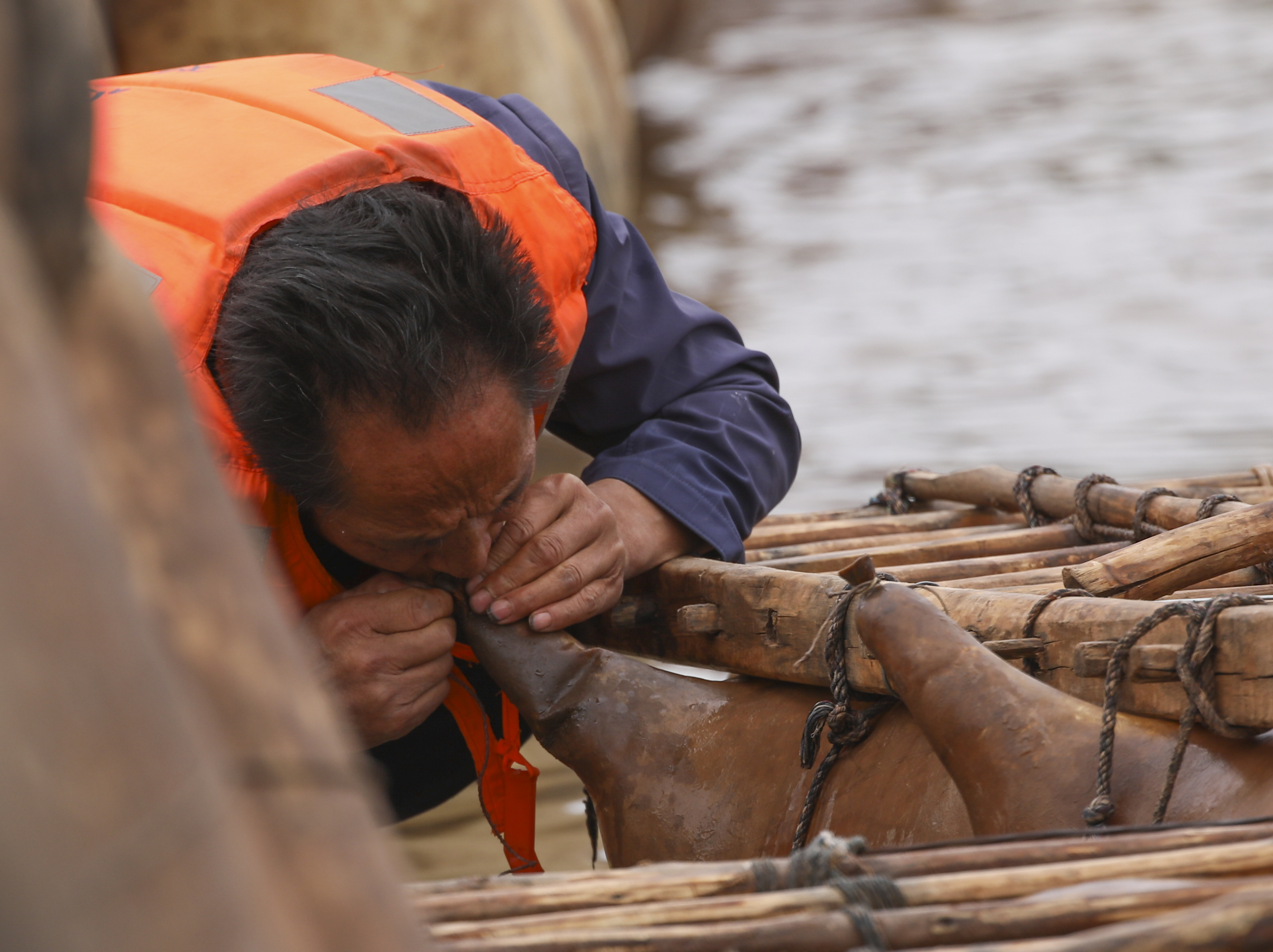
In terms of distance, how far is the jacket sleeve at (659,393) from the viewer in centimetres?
139

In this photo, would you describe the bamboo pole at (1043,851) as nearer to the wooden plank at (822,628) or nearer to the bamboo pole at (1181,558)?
the wooden plank at (822,628)

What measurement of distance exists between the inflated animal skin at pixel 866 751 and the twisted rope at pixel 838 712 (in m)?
0.01

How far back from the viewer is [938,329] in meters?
5.02

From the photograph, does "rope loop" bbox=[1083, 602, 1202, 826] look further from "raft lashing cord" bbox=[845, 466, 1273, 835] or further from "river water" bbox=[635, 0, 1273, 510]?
"river water" bbox=[635, 0, 1273, 510]

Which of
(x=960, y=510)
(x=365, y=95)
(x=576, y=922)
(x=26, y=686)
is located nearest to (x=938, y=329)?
(x=960, y=510)

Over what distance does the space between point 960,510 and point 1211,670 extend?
41.4 inches

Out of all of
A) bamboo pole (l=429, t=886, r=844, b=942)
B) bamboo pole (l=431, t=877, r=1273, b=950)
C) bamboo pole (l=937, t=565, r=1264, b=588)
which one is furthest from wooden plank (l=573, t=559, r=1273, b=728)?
bamboo pole (l=429, t=886, r=844, b=942)

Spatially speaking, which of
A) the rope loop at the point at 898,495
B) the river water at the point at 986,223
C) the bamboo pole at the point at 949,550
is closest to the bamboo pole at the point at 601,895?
the bamboo pole at the point at 949,550

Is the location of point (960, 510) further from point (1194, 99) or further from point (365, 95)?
point (1194, 99)

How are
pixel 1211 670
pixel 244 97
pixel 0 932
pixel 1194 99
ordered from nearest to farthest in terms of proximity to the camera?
pixel 0 932 < pixel 1211 670 < pixel 244 97 < pixel 1194 99

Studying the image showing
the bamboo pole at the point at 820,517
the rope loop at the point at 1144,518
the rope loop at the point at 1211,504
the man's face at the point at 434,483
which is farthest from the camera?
the bamboo pole at the point at 820,517

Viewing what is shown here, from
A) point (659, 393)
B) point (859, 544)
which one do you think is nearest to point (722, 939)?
point (659, 393)

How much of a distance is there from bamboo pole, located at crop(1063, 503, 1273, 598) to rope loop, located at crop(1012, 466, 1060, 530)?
0.57m

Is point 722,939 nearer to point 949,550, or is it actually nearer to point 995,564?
point 995,564
